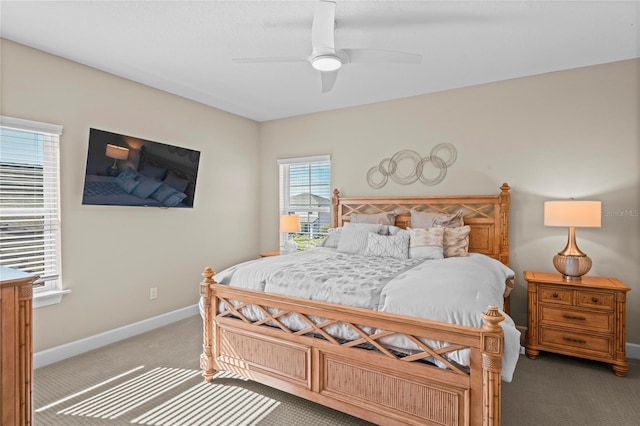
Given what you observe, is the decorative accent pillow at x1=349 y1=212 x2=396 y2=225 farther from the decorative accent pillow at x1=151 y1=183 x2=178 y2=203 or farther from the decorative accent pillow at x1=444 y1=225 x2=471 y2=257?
the decorative accent pillow at x1=151 y1=183 x2=178 y2=203

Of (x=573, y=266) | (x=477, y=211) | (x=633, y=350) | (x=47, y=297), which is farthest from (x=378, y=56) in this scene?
(x=633, y=350)

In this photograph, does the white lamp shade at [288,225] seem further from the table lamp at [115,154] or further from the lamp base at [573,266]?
the lamp base at [573,266]

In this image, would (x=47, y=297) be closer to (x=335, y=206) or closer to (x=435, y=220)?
(x=335, y=206)

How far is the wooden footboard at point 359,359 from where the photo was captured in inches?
70.1

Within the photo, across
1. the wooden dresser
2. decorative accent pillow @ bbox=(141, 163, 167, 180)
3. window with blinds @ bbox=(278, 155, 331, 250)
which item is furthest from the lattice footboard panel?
window with blinds @ bbox=(278, 155, 331, 250)

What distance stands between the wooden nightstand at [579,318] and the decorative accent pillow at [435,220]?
34.5 inches

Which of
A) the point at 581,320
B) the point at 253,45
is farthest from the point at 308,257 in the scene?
the point at 581,320

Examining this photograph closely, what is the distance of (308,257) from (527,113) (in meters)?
2.80

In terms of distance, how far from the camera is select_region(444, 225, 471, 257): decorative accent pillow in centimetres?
348

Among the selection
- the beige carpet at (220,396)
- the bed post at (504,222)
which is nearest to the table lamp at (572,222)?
the bed post at (504,222)

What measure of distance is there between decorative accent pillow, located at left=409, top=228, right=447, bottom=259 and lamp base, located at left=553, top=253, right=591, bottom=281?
3.54 feet

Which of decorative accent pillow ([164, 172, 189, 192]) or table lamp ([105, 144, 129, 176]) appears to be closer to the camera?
table lamp ([105, 144, 129, 176])

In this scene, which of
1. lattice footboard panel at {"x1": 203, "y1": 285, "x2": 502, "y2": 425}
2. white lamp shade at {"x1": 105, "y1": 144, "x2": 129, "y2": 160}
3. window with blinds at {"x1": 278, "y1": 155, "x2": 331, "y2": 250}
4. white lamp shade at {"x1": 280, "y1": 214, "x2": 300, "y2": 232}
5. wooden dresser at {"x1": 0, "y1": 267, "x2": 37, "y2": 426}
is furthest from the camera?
window with blinds at {"x1": 278, "y1": 155, "x2": 331, "y2": 250}

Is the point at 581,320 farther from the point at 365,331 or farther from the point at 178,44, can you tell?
the point at 178,44
